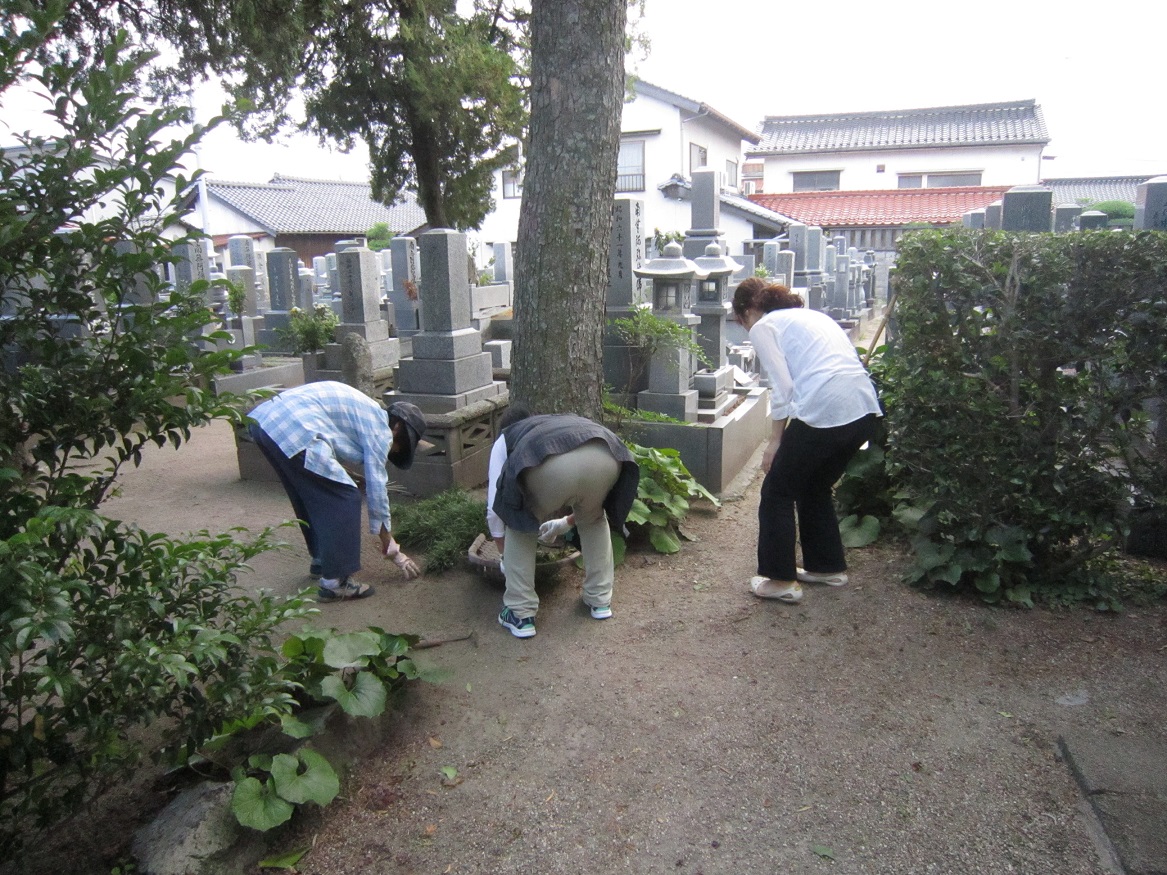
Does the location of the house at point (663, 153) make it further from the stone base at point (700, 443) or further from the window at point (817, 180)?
the stone base at point (700, 443)

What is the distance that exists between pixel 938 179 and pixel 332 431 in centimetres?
2872

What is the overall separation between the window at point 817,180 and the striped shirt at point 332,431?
2863 centimetres

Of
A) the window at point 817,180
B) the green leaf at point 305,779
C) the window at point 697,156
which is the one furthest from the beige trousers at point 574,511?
the window at point 817,180

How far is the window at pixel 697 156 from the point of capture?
83.4 feet

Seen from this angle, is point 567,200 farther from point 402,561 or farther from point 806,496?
point 402,561

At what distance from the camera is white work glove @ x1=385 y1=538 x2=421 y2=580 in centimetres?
465

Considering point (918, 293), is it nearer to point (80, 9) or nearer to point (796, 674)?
point (796, 674)

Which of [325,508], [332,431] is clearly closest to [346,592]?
[325,508]

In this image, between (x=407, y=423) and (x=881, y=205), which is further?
(x=881, y=205)

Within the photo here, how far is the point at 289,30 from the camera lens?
319 inches

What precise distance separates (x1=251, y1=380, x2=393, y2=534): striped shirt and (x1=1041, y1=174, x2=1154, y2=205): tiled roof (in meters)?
31.2

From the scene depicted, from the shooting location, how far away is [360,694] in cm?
307

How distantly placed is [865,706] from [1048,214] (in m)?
4.04

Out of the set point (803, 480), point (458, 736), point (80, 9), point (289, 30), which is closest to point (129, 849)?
point (458, 736)
